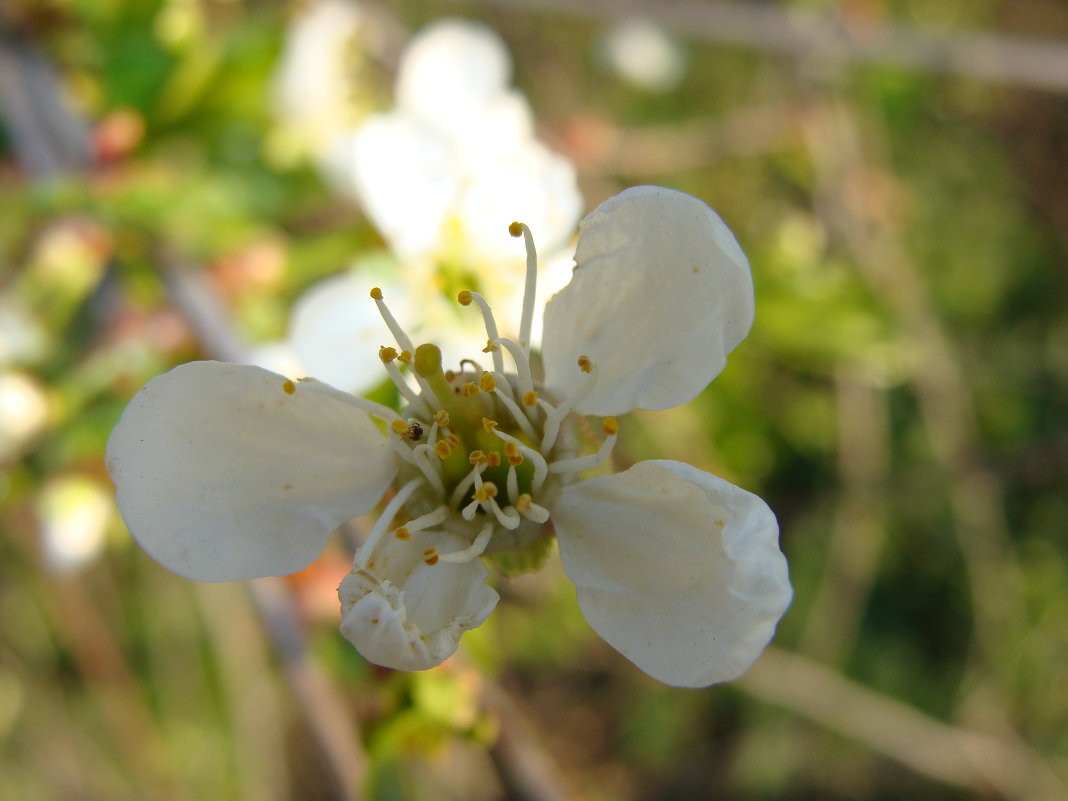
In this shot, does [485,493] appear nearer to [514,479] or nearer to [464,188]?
[514,479]

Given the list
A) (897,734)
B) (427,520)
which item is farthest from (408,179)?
(897,734)

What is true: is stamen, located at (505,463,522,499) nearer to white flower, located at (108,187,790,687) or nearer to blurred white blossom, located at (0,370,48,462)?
white flower, located at (108,187,790,687)

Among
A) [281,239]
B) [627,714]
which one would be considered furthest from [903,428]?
[281,239]

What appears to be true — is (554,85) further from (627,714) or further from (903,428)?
(627,714)

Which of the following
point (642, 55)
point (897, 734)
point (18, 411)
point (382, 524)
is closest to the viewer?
point (382, 524)

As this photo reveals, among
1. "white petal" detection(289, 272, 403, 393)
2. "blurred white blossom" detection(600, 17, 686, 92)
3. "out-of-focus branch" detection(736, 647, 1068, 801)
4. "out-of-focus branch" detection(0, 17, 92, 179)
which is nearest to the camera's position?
"white petal" detection(289, 272, 403, 393)

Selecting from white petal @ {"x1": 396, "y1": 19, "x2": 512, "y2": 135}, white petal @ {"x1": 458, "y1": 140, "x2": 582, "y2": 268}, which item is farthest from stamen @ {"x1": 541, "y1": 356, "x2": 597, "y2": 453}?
white petal @ {"x1": 396, "y1": 19, "x2": 512, "y2": 135}
